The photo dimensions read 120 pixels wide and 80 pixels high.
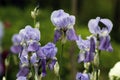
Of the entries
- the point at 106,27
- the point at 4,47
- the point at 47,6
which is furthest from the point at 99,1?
the point at 106,27

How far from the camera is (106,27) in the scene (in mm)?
2604

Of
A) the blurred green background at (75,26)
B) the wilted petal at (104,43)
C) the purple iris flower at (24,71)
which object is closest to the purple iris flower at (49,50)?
the purple iris flower at (24,71)

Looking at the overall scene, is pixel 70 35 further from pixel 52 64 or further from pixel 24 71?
pixel 24 71

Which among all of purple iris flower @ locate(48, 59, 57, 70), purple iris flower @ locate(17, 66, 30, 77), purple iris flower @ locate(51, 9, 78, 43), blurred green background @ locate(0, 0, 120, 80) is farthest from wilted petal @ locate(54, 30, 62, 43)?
blurred green background @ locate(0, 0, 120, 80)

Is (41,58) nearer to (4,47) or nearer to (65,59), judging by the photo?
(65,59)

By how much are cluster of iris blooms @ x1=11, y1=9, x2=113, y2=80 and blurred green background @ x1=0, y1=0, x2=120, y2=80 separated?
2828mm

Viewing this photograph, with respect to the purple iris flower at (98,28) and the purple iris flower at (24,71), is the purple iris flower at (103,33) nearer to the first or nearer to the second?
the purple iris flower at (98,28)

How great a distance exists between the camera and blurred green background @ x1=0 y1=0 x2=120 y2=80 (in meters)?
7.32

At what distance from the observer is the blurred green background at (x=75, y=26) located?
7316 millimetres

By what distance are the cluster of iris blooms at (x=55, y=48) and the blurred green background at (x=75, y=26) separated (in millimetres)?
2828

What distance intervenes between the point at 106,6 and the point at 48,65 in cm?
1048

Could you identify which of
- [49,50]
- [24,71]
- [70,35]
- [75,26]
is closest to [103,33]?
[70,35]

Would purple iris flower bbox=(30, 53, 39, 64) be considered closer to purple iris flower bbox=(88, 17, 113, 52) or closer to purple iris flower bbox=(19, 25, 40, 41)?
purple iris flower bbox=(19, 25, 40, 41)

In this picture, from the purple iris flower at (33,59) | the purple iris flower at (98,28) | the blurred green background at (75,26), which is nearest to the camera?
the purple iris flower at (33,59)
